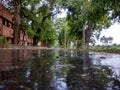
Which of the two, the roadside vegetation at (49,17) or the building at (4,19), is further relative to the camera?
the building at (4,19)

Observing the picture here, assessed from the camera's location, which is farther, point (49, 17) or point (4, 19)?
point (49, 17)

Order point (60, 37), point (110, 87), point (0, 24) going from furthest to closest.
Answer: point (60, 37), point (0, 24), point (110, 87)

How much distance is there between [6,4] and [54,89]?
156ft

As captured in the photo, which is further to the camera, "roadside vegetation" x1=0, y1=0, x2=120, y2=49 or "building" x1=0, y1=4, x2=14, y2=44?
"building" x1=0, y1=4, x2=14, y2=44

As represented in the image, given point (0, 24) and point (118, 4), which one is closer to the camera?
point (118, 4)

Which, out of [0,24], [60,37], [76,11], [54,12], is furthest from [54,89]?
[60,37]

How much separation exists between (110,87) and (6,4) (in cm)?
4760

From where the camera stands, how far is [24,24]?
1921 inches

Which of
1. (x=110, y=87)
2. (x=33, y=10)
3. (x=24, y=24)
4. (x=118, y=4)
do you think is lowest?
(x=110, y=87)

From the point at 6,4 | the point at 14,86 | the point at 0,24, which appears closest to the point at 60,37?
the point at 6,4

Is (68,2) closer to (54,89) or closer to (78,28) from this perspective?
(78,28)

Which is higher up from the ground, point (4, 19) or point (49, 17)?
point (49, 17)

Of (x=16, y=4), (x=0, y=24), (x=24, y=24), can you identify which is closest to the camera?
(x=16, y=4)

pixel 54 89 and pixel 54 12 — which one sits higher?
Answer: pixel 54 12
